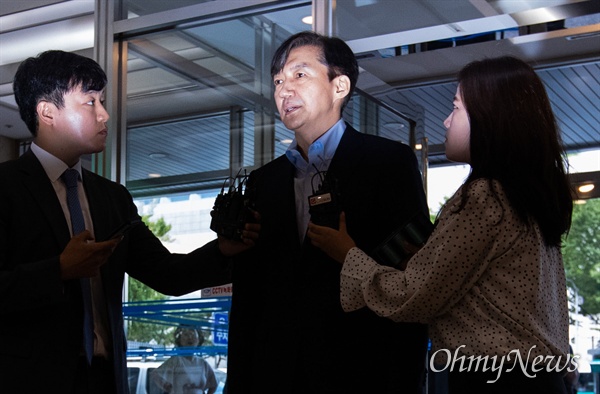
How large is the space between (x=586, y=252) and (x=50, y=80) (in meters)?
8.67

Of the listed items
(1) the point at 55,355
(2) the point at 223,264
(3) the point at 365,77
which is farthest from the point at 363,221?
(3) the point at 365,77

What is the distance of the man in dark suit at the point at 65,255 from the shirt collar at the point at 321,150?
319mm

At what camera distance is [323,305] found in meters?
2.63

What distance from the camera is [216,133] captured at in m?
4.12

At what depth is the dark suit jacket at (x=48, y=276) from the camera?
8.93ft

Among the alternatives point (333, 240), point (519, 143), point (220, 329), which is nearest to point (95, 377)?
point (333, 240)

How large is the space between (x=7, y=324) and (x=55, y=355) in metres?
0.18

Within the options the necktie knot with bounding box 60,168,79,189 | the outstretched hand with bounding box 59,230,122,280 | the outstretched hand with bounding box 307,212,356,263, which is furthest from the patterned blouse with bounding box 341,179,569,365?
the necktie knot with bounding box 60,168,79,189

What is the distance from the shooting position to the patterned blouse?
2141 mm

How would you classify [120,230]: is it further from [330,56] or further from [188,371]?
[188,371]

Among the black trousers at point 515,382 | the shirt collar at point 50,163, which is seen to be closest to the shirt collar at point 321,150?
the shirt collar at point 50,163

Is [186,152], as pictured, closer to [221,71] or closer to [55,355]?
[221,71]

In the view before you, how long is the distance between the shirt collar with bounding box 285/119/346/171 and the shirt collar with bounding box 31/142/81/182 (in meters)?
0.80

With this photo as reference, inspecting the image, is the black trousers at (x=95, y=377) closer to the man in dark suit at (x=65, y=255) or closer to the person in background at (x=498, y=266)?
the man in dark suit at (x=65, y=255)
